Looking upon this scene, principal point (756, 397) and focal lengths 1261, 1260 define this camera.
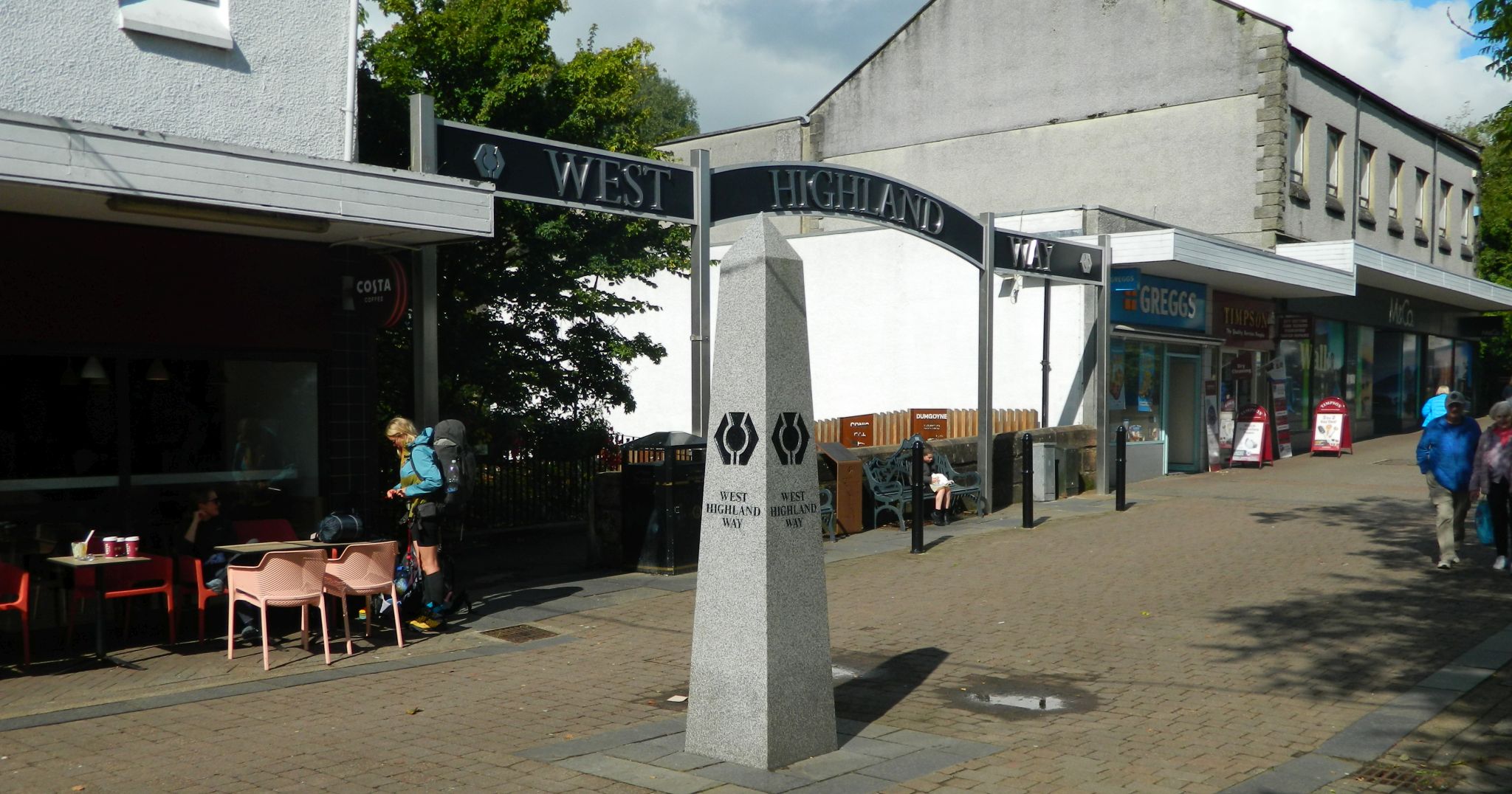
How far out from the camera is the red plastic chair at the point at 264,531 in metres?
9.60

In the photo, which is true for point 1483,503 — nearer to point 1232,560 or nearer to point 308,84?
point 1232,560

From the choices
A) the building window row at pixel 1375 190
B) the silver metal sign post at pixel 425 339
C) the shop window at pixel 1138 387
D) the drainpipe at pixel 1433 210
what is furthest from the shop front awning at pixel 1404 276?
the silver metal sign post at pixel 425 339

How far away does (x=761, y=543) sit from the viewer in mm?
5766

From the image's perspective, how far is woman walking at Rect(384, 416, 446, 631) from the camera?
29.9 feet

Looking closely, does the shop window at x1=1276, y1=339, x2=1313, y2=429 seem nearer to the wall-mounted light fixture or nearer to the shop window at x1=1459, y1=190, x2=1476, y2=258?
the shop window at x1=1459, y1=190, x2=1476, y2=258

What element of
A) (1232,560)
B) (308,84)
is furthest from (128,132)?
(1232,560)

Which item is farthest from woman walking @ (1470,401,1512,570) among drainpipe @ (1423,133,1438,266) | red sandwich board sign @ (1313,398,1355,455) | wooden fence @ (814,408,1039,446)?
drainpipe @ (1423,133,1438,266)

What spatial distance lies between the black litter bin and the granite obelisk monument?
17.8 feet

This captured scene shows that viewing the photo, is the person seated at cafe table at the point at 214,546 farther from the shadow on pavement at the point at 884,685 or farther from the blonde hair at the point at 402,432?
the shadow on pavement at the point at 884,685

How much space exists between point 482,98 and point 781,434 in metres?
10.2

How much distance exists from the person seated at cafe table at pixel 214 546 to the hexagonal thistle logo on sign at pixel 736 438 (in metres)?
4.38

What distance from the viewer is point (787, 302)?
600 cm

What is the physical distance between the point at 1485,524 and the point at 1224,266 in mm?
8809

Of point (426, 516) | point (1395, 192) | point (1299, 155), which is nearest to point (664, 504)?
point (426, 516)
